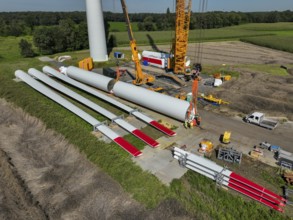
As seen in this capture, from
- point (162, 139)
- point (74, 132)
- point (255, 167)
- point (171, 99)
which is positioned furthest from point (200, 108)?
point (74, 132)

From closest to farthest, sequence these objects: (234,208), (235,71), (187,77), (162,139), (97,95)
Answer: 1. (234,208)
2. (162,139)
3. (97,95)
4. (187,77)
5. (235,71)

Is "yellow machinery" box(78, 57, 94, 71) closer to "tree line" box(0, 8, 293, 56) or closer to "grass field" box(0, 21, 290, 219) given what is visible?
"grass field" box(0, 21, 290, 219)

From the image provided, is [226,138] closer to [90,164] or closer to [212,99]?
[212,99]

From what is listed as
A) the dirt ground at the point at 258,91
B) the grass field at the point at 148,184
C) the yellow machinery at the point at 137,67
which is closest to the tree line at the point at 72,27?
the dirt ground at the point at 258,91

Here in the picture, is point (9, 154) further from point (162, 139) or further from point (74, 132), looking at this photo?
point (162, 139)

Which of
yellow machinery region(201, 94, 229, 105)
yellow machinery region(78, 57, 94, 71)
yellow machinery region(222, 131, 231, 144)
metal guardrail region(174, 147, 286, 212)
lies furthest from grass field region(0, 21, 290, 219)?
yellow machinery region(78, 57, 94, 71)

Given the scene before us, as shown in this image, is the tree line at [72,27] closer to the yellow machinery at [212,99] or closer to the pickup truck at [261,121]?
the yellow machinery at [212,99]
